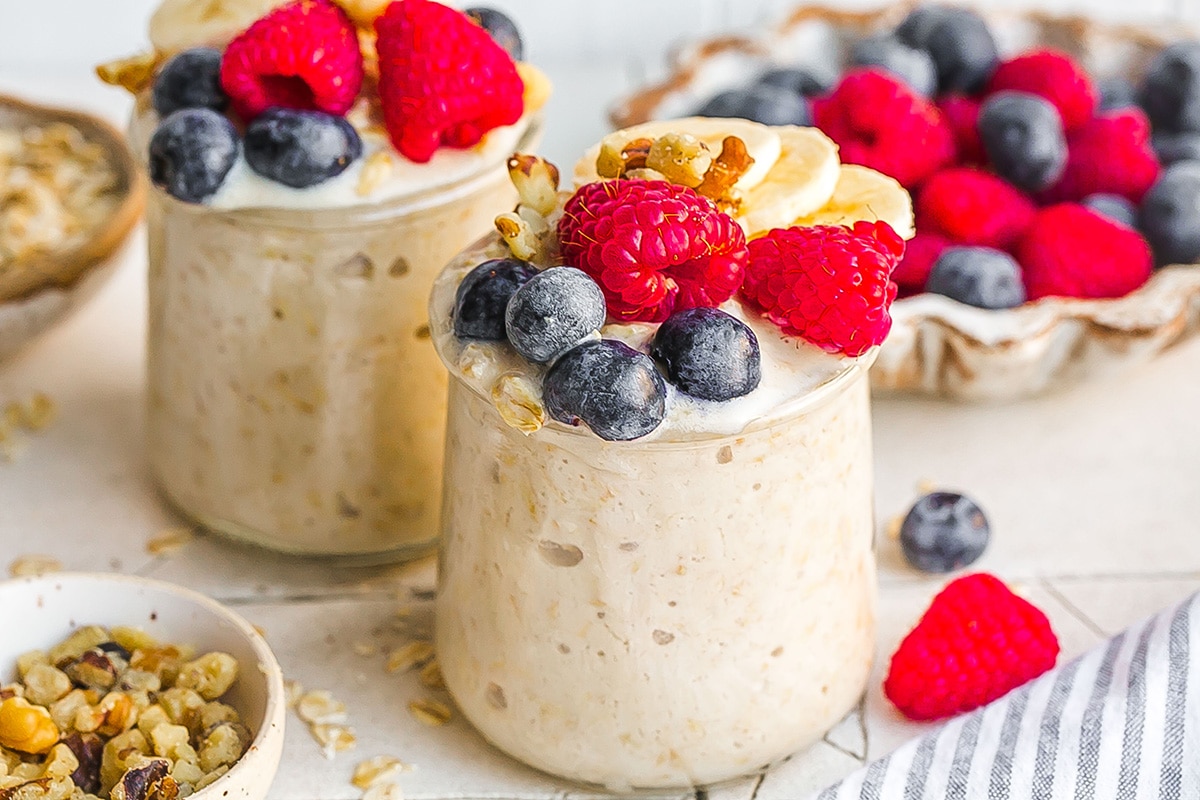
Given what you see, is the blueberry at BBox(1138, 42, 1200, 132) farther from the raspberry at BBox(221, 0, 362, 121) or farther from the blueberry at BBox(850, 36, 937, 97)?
the raspberry at BBox(221, 0, 362, 121)

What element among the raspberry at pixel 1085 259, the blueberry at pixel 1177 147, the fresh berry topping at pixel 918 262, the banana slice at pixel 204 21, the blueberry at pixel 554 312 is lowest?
the fresh berry topping at pixel 918 262

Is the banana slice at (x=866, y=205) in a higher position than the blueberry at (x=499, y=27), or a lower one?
lower

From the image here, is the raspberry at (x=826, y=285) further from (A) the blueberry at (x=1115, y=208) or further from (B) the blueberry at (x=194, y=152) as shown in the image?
(A) the blueberry at (x=1115, y=208)

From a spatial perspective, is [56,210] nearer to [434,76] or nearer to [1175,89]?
[434,76]

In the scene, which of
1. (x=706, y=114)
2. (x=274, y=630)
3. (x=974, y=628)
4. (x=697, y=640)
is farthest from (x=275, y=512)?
(x=706, y=114)

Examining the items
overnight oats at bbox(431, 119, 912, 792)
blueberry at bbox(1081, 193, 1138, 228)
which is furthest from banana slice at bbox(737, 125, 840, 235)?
blueberry at bbox(1081, 193, 1138, 228)

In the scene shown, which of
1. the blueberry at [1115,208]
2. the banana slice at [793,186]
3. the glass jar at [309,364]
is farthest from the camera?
the blueberry at [1115,208]

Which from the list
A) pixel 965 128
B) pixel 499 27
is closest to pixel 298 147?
pixel 499 27

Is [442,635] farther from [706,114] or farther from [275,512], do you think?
[706,114]

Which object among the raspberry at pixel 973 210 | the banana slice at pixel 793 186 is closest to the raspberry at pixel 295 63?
the banana slice at pixel 793 186
